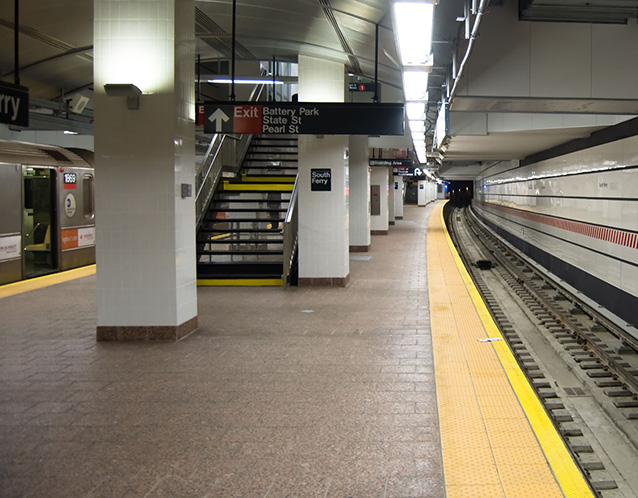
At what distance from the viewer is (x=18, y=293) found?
9859mm

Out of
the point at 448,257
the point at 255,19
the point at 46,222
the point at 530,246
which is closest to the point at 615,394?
the point at 255,19

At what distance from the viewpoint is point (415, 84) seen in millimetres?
7621

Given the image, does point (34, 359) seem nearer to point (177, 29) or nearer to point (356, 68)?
point (177, 29)

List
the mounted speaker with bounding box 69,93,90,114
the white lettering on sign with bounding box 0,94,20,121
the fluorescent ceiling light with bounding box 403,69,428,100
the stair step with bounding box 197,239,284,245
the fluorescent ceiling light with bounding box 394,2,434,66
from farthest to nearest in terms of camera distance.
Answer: the mounted speaker with bounding box 69,93,90,114 < the stair step with bounding box 197,239,284,245 < the fluorescent ceiling light with bounding box 403,69,428,100 < the white lettering on sign with bounding box 0,94,20,121 < the fluorescent ceiling light with bounding box 394,2,434,66

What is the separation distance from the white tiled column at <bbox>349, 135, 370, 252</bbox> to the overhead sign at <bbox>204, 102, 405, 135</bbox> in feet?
29.1

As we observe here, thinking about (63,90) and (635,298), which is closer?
(635,298)

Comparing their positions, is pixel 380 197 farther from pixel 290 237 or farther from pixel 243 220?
pixel 290 237

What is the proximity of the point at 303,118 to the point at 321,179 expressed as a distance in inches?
111

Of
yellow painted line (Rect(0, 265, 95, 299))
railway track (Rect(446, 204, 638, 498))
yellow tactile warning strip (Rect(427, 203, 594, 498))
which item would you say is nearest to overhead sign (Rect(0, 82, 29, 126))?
yellow tactile warning strip (Rect(427, 203, 594, 498))

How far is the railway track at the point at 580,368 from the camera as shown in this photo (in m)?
4.64

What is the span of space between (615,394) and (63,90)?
1072 cm

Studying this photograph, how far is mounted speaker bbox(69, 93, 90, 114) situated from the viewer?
1209cm

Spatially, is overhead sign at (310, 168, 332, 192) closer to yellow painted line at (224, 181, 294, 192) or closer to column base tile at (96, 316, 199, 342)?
yellow painted line at (224, 181, 294, 192)

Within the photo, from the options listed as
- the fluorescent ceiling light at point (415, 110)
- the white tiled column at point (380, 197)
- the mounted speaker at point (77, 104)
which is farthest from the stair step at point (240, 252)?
the white tiled column at point (380, 197)
